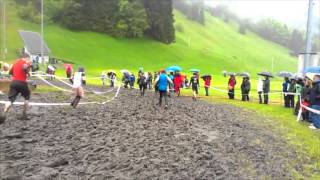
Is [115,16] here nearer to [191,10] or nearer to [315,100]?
[191,10]

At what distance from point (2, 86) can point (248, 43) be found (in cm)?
16484

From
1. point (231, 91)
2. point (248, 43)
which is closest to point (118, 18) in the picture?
point (248, 43)

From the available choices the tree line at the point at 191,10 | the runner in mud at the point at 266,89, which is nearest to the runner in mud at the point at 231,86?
the runner in mud at the point at 266,89

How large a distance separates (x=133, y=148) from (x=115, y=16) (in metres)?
110

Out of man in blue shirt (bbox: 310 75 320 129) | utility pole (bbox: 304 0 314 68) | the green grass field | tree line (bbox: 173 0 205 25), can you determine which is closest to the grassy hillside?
the green grass field

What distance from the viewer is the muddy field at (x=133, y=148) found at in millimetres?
10969

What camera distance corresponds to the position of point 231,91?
36.0 metres

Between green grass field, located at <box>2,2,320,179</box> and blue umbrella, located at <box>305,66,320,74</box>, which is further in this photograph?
green grass field, located at <box>2,2,320,179</box>

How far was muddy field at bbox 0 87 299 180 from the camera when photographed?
11.0 m

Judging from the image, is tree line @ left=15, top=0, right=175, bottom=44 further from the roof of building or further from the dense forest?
the roof of building

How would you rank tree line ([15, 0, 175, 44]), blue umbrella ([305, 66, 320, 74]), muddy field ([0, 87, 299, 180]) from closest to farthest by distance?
muddy field ([0, 87, 299, 180]), blue umbrella ([305, 66, 320, 74]), tree line ([15, 0, 175, 44])

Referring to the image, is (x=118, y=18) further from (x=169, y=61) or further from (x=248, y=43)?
(x=248, y=43)

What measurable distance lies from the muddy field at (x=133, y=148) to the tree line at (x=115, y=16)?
334 feet

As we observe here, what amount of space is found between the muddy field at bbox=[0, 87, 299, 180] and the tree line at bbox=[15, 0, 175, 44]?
102 metres
